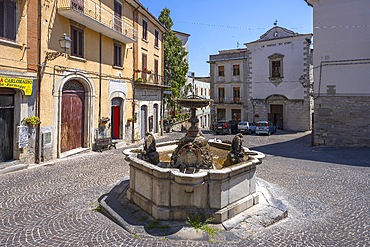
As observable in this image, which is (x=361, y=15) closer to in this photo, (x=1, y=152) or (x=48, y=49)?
(x=48, y=49)

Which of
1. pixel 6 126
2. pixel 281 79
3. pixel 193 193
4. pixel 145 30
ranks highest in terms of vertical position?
pixel 145 30

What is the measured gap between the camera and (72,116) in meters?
13.6

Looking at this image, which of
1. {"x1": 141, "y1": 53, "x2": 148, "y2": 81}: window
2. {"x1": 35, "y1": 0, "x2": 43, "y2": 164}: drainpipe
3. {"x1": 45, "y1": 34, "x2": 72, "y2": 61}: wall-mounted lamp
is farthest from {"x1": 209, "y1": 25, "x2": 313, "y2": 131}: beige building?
{"x1": 35, "y1": 0, "x2": 43, "y2": 164}: drainpipe

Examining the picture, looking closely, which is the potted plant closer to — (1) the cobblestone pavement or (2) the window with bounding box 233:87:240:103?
(1) the cobblestone pavement

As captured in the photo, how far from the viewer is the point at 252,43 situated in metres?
29.6

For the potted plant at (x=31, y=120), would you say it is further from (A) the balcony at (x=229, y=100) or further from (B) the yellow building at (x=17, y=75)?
(A) the balcony at (x=229, y=100)

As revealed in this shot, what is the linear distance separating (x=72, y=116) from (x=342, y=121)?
16.4 metres

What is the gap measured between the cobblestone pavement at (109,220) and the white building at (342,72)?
6.45 m

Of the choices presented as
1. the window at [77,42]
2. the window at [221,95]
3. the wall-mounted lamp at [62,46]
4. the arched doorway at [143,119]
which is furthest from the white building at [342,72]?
the wall-mounted lamp at [62,46]

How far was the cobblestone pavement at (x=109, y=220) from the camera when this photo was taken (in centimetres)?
493

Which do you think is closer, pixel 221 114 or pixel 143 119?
pixel 143 119

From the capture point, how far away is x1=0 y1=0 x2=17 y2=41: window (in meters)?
9.62

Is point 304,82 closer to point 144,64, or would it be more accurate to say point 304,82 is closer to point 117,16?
point 144,64

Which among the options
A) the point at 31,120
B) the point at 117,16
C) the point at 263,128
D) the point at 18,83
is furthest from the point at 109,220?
the point at 263,128
